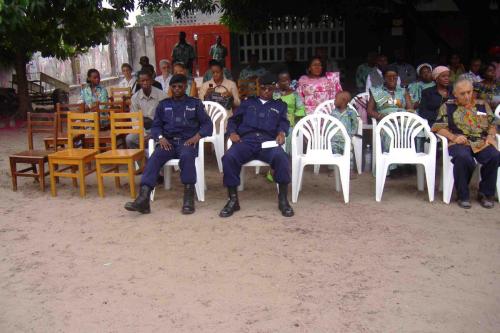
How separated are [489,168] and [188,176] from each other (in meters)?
3.06

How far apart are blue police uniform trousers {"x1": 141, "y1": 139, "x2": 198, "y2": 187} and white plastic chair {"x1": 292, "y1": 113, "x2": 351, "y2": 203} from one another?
1091mm

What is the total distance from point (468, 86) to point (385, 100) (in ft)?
4.34

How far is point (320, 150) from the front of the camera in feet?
20.2

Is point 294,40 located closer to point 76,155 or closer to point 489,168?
point 76,155

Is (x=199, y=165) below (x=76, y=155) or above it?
below

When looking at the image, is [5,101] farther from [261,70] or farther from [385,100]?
[385,100]

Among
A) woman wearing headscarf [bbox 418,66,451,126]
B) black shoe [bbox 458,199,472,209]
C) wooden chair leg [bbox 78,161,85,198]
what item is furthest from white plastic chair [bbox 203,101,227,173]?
black shoe [bbox 458,199,472,209]

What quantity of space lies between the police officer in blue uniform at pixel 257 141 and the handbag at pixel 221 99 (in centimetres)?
171

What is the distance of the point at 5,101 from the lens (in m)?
14.0

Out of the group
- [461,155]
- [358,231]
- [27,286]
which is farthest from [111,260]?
[461,155]

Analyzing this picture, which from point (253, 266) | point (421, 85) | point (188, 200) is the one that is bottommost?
point (253, 266)

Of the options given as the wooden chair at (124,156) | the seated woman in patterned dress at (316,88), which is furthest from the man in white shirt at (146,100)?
the seated woman in patterned dress at (316,88)

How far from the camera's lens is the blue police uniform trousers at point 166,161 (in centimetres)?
568

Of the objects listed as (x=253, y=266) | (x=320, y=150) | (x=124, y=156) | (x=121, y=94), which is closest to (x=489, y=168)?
(x=320, y=150)
